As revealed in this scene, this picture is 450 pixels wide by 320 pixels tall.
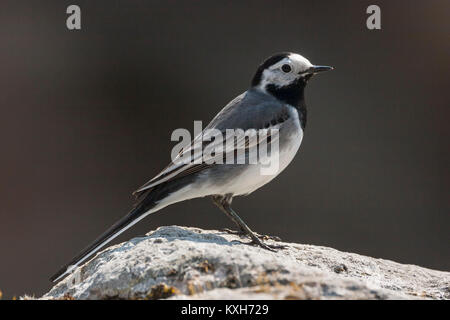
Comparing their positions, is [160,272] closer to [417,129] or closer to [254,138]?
[254,138]

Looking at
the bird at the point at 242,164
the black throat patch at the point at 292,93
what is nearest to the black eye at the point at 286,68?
the bird at the point at 242,164

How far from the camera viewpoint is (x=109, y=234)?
6.03 metres

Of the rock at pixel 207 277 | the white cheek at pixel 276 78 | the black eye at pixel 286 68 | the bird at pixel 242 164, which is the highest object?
the black eye at pixel 286 68

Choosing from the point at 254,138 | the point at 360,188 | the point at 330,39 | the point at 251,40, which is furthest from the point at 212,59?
the point at 254,138

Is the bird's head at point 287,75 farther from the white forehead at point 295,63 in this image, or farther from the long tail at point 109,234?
the long tail at point 109,234

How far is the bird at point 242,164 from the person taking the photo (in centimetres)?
636

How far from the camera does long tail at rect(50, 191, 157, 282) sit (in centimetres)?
569

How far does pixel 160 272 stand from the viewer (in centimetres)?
469

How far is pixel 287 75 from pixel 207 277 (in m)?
3.66

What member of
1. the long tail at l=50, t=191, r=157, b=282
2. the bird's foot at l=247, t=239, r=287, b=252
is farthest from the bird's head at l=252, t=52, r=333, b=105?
the long tail at l=50, t=191, r=157, b=282

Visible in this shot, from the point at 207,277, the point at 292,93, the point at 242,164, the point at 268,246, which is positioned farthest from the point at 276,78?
the point at 207,277

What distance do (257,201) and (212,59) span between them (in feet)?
11.7

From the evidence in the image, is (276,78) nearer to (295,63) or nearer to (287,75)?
(287,75)
